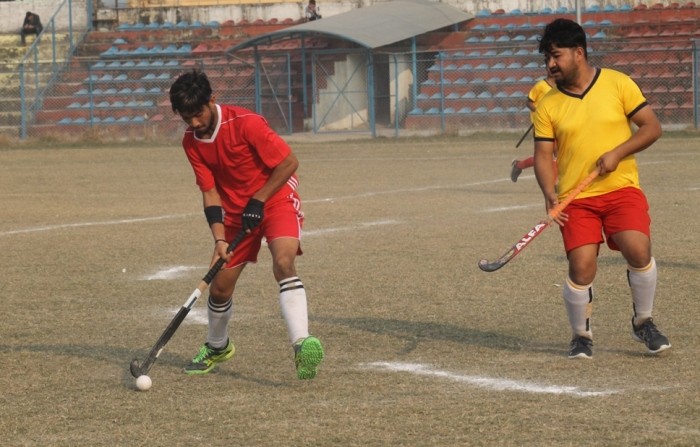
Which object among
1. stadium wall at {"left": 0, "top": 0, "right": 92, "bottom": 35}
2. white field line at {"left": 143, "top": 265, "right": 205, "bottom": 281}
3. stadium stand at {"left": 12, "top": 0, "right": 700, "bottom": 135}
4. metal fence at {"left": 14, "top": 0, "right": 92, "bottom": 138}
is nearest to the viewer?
white field line at {"left": 143, "top": 265, "right": 205, "bottom": 281}

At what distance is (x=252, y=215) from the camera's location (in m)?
6.70

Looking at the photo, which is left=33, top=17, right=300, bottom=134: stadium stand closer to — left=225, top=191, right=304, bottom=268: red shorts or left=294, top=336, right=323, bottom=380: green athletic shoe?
left=225, top=191, right=304, bottom=268: red shorts

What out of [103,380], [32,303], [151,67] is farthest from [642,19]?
[103,380]

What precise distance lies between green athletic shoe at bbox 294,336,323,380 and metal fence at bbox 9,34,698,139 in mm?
26137

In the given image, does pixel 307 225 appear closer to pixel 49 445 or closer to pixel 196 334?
pixel 196 334

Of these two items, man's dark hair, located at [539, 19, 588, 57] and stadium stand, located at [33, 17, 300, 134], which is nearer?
man's dark hair, located at [539, 19, 588, 57]

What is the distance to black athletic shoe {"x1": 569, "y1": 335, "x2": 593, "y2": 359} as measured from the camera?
7086mm

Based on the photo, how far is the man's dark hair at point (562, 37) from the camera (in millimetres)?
6906

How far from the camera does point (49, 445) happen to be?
553 cm

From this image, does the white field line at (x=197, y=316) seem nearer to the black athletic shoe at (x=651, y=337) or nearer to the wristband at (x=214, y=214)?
the wristband at (x=214, y=214)

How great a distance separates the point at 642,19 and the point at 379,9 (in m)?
7.09

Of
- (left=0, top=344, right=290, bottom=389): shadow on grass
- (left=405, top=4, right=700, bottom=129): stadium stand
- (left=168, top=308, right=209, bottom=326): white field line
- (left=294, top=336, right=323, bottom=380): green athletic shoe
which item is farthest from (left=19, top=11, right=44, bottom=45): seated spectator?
Answer: (left=294, top=336, right=323, bottom=380): green athletic shoe

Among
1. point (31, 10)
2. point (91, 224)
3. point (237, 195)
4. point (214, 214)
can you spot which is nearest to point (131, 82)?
point (31, 10)

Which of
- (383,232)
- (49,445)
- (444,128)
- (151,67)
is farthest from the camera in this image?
(151,67)
